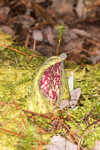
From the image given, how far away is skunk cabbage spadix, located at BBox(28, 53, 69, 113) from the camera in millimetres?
844

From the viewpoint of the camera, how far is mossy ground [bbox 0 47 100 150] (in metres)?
0.82

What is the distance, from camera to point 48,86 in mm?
866

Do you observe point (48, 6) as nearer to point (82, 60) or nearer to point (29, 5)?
point (29, 5)

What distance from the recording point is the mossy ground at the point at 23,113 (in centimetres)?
82

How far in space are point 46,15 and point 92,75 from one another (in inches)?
45.5

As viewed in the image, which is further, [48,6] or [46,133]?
[48,6]

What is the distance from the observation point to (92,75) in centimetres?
120

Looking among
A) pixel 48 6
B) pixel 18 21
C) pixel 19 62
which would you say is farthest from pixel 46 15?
pixel 19 62

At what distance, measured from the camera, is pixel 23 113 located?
893mm

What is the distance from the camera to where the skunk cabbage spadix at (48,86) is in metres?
0.84

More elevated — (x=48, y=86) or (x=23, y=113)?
(x=48, y=86)

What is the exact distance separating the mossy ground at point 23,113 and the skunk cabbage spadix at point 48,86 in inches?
1.9

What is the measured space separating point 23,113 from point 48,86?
0.48 ft

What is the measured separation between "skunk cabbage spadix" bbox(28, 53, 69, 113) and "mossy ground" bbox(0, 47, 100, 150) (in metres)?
0.05
